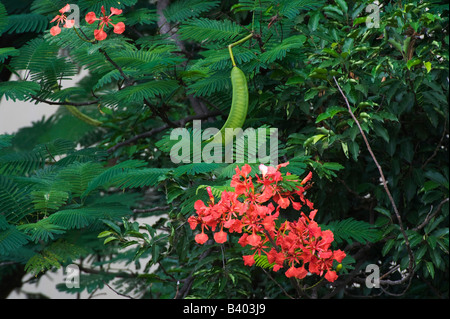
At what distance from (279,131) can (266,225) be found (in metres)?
0.87

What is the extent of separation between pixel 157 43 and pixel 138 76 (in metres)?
0.19

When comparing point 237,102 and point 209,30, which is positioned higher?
point 209,30

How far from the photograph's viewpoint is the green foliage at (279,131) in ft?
7.30

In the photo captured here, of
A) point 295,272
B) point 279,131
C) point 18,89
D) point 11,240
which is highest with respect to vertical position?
point 18,89

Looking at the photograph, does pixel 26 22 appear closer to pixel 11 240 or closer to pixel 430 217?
pixel 11 240

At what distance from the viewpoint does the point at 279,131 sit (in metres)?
2.61

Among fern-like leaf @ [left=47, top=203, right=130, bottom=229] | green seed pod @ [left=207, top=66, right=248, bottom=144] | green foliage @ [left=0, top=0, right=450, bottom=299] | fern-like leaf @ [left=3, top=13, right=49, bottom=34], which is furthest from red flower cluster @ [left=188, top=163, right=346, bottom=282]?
fern-like leaf @ [left=3, top=13, right=49, bottom=34]

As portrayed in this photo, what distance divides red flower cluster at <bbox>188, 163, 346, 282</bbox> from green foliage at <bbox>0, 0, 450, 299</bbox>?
14 centimetres

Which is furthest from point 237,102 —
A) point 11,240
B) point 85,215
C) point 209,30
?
point 11,240

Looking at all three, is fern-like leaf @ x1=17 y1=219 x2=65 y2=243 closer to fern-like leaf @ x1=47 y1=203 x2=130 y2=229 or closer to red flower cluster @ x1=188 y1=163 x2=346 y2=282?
fern-like leaf @ x1=47 y1=203 x2=130 y2=229

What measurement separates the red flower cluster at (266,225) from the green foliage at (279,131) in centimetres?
14

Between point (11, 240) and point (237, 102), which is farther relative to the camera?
point (237, 102)

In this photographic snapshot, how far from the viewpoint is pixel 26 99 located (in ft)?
8.25

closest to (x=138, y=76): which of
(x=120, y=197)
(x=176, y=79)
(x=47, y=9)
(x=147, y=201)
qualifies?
(x=176, y=79)
